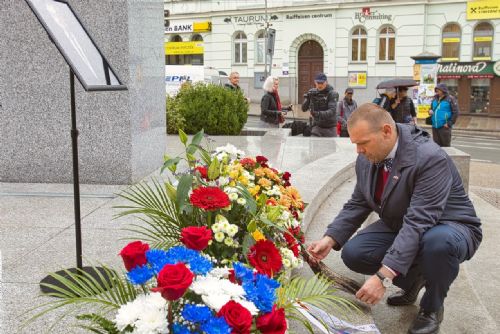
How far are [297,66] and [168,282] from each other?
32.1 meters

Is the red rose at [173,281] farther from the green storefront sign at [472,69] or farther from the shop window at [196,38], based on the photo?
the shop window at [196,38]

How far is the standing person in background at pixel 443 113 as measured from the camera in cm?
1141

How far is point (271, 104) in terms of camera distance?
11.6 m

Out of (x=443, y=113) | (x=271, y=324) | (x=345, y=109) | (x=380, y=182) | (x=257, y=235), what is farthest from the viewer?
(x=345, y=109)

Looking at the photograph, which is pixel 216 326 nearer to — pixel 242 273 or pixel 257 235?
pixel 242 273

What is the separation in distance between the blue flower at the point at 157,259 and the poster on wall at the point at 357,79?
3001 centimetres

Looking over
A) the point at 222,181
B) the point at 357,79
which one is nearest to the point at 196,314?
the point at 222,181

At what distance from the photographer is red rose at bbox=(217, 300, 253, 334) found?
1667 mm

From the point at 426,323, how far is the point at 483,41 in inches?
1096

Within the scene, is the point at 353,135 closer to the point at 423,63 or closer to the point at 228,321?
the point at 228,321

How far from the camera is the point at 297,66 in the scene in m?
33.1

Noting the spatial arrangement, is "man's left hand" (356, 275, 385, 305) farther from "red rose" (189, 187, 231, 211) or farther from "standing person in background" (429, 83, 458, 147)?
"standing person in background" (429, 83, 458, 147)

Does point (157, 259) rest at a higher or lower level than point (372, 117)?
lower

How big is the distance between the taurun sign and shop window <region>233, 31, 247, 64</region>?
7022 millimetres
